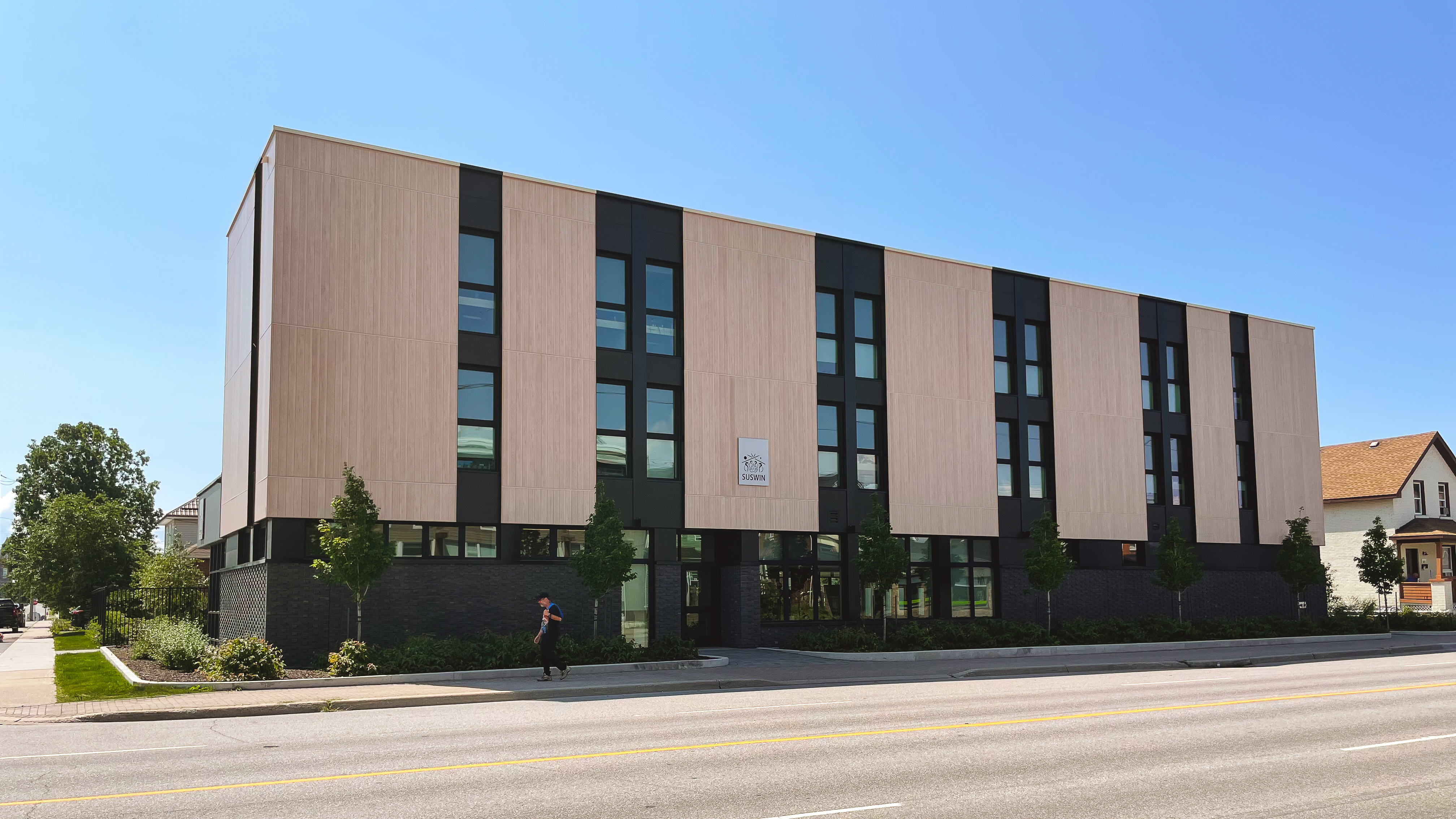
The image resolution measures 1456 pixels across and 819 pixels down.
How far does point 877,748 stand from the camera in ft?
41.3

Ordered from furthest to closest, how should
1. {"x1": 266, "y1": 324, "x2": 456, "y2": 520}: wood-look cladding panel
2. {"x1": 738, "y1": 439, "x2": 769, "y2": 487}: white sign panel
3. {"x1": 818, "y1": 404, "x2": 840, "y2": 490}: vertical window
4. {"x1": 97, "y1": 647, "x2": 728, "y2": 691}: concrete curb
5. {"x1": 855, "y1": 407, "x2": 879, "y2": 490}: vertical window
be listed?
{"x1": 855, "y1": 407, "x2": 879, "y2": 490}: vertical window → {"x1": 818, "y1": 404, "x2": 840, "y2": 490}: vertical window → {"x1": 738, "y1": 439, "x2": 769, "y2": 487}: white sign panel → {"x1": 266, "y1": 324, "x2": 456, "y2": 520}: wood-look cladding panel → {"x1": 97, "y1": 647, "x2": 728, "y2": 691}: concrete curb

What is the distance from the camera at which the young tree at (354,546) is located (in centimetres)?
2288

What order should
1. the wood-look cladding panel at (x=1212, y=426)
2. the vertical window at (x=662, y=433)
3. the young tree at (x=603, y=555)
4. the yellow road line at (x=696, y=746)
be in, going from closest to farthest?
the yellow road line at (x=696, y=746) < the young tree at (x=603, y=555) < the vertical window at (x=662, y=433) < the wood-look cladding panel at (x=1212, y=426)

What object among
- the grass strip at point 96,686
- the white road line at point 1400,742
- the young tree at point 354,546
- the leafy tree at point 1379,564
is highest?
the young tree at point 354,546

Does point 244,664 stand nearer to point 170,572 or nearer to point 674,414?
point 674,414

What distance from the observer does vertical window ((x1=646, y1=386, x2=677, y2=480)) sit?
29.3 metres

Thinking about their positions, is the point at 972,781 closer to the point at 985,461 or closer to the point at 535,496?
the point at 535,496

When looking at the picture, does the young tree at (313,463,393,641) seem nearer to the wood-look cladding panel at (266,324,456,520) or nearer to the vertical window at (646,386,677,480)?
the wood-look cladding panel at (266,324,456,520)

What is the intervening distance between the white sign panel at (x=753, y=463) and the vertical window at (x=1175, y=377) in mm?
17171

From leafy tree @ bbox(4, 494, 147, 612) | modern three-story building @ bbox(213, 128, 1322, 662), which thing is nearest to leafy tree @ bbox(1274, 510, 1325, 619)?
modern three-story building @ bbox(213, 128, 1322, 662)

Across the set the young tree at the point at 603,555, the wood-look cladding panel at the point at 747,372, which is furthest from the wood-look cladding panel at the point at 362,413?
the wood-look cladding panel at the point at 747,372

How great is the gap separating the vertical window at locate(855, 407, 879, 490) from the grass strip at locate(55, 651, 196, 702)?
1890 centimetres

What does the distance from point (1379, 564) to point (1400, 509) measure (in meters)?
17.8

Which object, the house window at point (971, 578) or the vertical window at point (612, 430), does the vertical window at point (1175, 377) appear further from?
the vertical window at point (612, 430)
